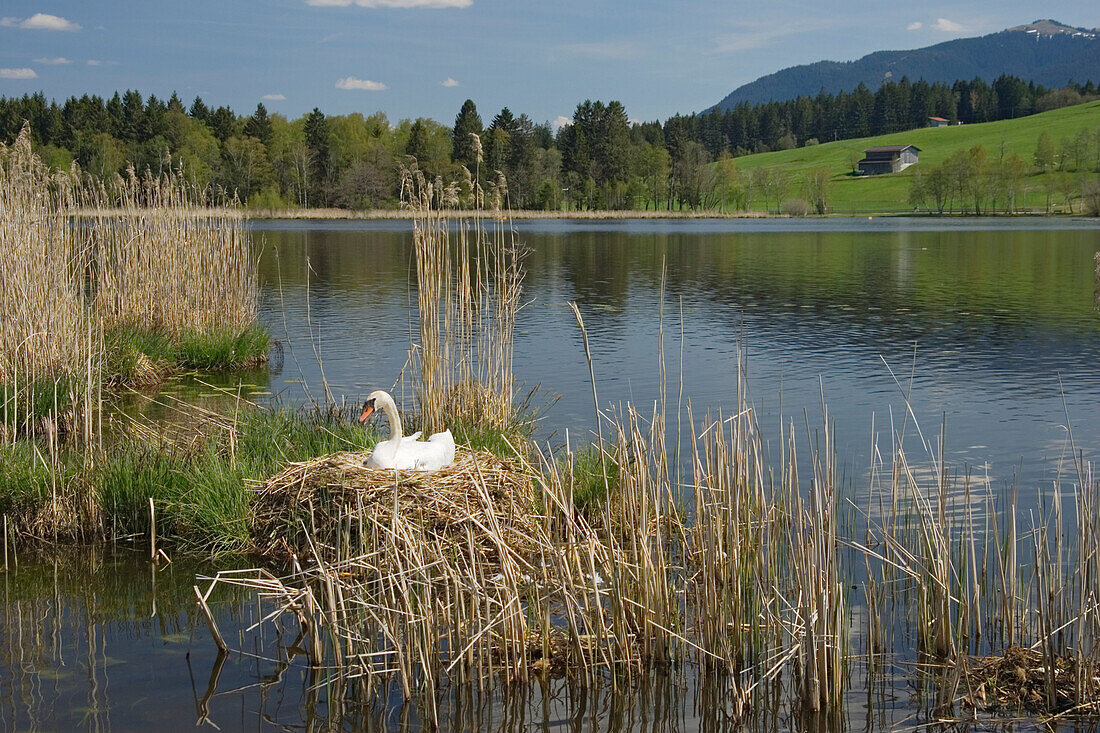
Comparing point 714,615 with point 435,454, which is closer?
point 714,615

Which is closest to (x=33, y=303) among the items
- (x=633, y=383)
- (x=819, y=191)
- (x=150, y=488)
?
(x=150, y=488)

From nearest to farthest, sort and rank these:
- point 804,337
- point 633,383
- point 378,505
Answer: point 378,505, point 633,383, point 804,337

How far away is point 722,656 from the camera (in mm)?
5945

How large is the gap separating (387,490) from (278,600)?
3.58ft

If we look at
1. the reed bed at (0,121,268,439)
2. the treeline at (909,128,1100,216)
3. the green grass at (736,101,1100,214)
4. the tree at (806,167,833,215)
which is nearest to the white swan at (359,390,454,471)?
the reed bed at (0,121,268,439)

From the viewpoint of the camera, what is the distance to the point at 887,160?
503ft

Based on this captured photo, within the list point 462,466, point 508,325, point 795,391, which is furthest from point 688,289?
point 462,466

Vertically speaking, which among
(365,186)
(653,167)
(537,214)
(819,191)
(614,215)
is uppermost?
(653,167)

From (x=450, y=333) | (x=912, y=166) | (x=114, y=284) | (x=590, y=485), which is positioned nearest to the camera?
(x=590, y=485)

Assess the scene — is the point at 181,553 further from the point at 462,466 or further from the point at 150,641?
the point at 462,466

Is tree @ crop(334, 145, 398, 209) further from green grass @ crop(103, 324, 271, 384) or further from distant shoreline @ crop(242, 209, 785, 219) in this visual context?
green grass @ crop(103, 324, 271, 384)

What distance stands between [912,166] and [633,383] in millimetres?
149461

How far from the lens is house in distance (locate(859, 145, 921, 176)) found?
6009 inches

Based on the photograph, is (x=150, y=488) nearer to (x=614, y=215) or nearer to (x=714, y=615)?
(x=714, y=615)
